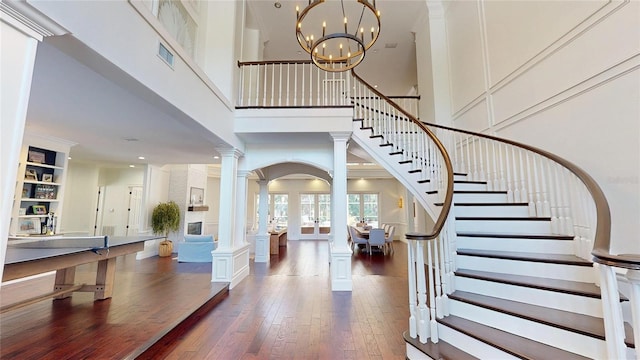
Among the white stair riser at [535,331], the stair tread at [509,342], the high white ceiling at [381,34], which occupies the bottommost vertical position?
the stair tread at [509,342]

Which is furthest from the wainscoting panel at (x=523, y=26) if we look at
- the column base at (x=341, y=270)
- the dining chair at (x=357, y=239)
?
the dining chair at (x=357, y=239)

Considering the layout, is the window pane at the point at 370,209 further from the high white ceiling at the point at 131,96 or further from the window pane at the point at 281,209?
the high white ceiling at the point at 131,96

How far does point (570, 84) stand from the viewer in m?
2.94

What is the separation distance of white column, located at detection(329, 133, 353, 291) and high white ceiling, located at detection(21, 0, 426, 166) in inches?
78.1

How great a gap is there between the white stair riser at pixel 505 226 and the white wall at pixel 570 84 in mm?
631

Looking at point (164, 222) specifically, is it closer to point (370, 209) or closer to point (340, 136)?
point (340, 136)

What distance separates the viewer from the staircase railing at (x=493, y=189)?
1.50 meters

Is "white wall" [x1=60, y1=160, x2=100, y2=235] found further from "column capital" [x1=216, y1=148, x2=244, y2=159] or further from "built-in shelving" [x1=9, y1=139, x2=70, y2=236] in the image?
"column capital" [x1=216, y1=148, x2=244, y2=159]

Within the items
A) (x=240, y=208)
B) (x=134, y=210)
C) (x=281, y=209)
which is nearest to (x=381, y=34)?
(x=240, y=208)

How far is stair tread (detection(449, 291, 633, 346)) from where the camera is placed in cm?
183

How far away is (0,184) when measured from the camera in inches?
48.2

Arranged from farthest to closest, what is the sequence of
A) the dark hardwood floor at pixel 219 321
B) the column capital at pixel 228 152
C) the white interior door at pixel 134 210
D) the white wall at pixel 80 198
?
the white interior door at pixel 134 210, the white wall at pixel 80 198, the column capital at pixel 228 152, the dark hardwood floor at pixel 219 321

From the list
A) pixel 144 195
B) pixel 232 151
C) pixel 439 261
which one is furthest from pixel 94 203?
pixel 439 261

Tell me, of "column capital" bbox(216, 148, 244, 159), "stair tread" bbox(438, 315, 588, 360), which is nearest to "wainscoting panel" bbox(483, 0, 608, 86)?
"stair tread" bbox(438, 315, 588, 360)
